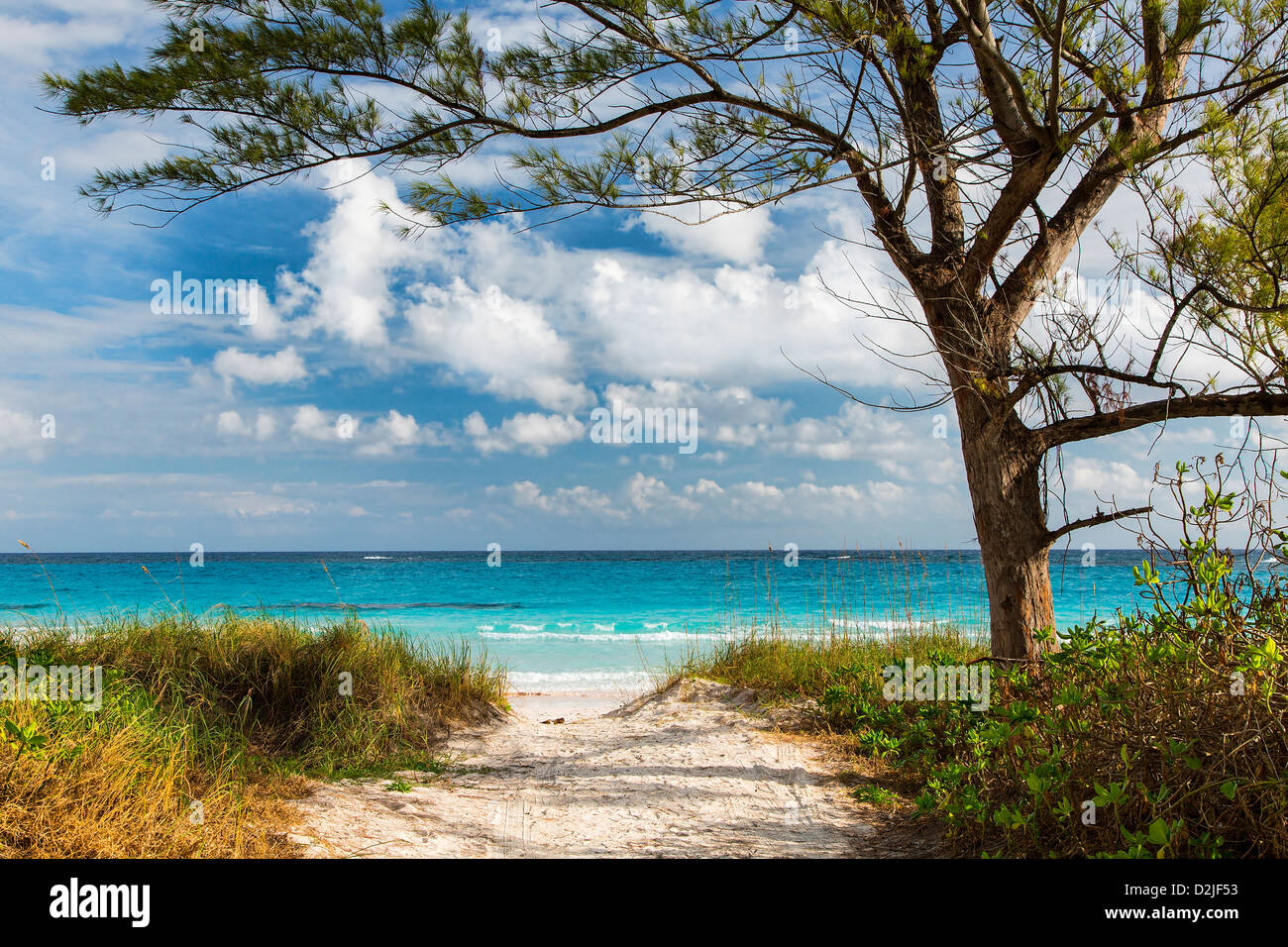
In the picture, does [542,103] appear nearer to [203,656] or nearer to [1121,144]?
[1121,144]

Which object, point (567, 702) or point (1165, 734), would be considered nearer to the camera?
point (1165, 734)

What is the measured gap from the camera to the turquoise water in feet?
30.3

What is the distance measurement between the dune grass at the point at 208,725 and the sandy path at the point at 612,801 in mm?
368

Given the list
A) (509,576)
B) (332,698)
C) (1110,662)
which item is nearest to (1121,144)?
(1110,662)

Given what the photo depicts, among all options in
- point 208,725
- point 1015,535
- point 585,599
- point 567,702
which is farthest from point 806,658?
point 585,599

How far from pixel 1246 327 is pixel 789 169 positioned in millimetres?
2701

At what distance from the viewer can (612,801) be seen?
4277 mm

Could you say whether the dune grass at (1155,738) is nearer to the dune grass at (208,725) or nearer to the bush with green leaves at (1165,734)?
the bush with green leaves at (1165,734)

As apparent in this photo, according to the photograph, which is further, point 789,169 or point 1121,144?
point 789,169

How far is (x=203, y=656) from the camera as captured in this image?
5.30 metres

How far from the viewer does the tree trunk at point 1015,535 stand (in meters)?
4.55

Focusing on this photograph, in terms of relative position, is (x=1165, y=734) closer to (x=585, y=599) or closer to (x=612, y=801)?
(x=612, y=801)

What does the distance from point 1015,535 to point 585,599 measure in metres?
20.0

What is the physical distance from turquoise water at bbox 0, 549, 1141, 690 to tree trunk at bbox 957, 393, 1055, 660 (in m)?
1.44
